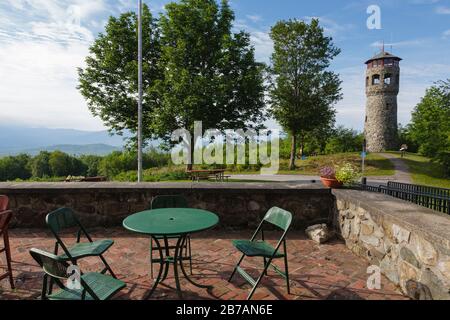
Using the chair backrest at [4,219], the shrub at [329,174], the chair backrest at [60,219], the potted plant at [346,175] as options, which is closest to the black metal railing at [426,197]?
the potted plant at [346,175]

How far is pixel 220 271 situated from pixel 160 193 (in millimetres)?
2134

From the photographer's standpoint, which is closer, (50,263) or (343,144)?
(50,263)

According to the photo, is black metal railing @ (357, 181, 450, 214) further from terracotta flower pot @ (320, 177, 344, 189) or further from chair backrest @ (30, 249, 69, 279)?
chair backrest @ (30, 249, 69, 279)

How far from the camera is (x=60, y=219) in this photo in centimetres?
294

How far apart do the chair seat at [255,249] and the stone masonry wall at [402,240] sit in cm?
129

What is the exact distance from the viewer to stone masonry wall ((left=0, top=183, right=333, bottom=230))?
498cm

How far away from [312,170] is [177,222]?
20793 millimetres

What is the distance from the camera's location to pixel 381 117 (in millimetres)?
33688

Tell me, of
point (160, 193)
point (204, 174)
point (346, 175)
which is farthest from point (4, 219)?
point (204, 174)

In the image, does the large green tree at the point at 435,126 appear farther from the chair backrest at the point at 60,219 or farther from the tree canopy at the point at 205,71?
the chair backrest at the point at 60,219

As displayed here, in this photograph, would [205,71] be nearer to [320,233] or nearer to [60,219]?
[320,233]

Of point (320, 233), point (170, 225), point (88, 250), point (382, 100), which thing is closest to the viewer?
point (170, 225)
